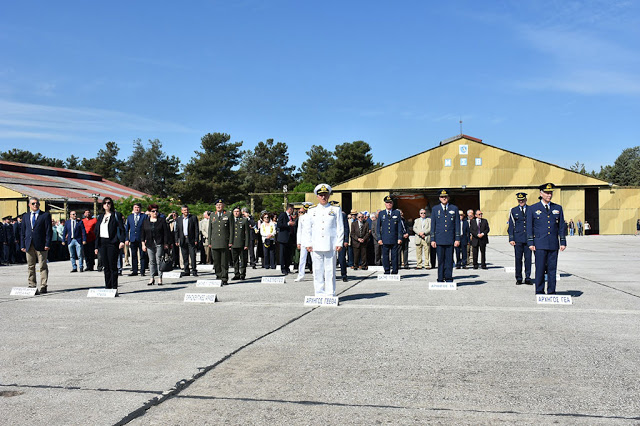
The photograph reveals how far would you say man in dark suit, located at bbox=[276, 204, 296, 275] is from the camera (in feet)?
54.2

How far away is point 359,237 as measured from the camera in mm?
17766

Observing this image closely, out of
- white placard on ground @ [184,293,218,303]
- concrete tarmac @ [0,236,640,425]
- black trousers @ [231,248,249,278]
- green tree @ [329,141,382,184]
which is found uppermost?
green tree @ [329,141,382,184]

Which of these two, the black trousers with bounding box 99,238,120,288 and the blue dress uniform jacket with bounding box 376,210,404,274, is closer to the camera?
the black trousers with bounding box 99,238,120,288

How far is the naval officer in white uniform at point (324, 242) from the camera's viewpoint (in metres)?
10.3

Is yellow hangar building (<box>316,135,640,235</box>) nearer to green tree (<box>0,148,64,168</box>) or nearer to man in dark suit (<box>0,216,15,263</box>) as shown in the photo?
man in dark suit (<box>0,216,15,263</box>)

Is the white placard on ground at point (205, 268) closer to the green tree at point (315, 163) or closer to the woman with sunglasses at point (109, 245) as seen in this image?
the woman with sunglasses at point (109, 245)

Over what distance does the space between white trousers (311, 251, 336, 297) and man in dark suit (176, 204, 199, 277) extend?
6158 millimetres

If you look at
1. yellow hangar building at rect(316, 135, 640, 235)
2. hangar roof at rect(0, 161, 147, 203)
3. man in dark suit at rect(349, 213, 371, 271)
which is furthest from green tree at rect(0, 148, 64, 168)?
man in dark suit at rect(349, 213, 371, 271)

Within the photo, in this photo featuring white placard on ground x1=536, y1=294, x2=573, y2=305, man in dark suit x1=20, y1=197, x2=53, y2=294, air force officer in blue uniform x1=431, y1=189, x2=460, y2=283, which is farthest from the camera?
air force officer in blue uniform x1=431, y1=189, x2=460, y2=283

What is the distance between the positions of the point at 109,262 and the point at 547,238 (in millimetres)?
8869

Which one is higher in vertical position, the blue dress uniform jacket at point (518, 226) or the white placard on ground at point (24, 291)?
the blue dress uniform jacket at point (518, 226)

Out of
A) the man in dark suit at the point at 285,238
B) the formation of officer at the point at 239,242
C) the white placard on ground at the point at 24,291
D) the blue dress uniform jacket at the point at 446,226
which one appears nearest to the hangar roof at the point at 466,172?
the man in dark suit at the point at 285,238

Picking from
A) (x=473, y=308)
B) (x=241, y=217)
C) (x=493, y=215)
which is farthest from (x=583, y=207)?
(x=473, y=308)

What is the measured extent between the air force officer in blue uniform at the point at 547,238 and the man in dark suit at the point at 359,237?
7.19 meters
